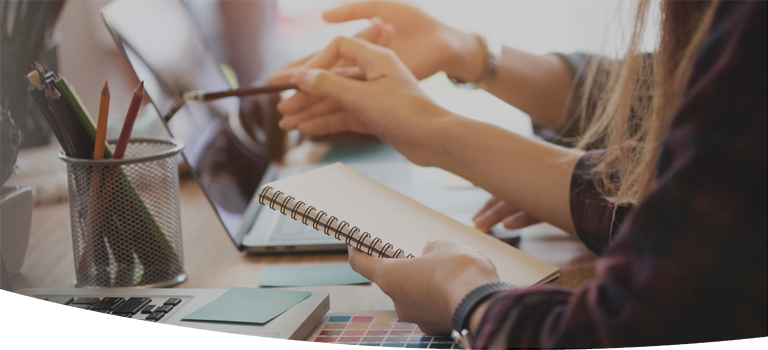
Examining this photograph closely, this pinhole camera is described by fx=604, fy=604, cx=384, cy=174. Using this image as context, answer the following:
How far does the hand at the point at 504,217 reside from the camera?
2.41ft

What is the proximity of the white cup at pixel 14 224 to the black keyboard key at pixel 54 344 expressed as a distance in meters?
0.19

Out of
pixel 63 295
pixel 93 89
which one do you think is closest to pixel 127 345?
pixel 63 295

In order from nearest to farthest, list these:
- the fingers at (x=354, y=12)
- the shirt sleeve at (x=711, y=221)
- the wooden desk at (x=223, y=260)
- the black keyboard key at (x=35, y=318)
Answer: the shirt sleeve at (x=711, y=221) → the black keyboard key at (x=35, y=318) → the wooden desk at (x=223, y=260) → the fingers at (x=354, y=12)

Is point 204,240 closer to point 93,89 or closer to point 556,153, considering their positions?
point 556,153

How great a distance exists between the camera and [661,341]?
0.97 ft

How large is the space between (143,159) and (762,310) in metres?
0.53

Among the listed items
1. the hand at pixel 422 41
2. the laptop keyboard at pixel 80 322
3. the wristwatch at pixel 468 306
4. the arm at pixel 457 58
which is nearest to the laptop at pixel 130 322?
the laptop keyboard at pixel 80 322

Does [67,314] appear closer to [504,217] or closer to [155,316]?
[155,316]

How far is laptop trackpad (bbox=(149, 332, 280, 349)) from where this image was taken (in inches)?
17.8

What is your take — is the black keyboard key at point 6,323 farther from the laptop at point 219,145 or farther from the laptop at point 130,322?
the laptop at point 219,145

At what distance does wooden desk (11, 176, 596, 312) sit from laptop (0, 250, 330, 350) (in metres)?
0.07

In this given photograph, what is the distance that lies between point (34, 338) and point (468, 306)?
0.34 m

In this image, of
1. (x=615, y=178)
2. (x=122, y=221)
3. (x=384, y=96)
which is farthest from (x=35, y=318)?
(x=615, y=178)

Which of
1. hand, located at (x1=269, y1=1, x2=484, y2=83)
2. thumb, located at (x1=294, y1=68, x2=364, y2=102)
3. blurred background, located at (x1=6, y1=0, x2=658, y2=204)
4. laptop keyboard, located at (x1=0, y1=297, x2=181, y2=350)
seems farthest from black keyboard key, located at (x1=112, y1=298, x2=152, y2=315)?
hand, located at (x1=269, y1=1, x2=484, y2=83)
